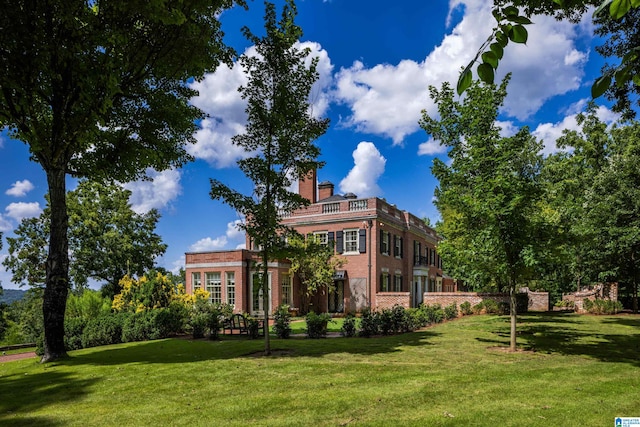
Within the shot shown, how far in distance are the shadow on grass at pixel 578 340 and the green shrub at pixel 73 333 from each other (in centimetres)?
1423

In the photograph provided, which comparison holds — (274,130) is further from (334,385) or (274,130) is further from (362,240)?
(362,240)

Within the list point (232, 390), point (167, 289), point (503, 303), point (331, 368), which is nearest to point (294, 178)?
point (331, 368)

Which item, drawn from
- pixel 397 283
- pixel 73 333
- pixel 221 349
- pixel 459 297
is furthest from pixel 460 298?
pixel 73 333

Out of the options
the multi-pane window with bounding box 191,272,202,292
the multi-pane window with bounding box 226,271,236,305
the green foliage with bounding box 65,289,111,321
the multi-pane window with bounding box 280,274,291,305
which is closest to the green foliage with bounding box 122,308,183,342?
the green foliage with bounding box 65,289,111,321

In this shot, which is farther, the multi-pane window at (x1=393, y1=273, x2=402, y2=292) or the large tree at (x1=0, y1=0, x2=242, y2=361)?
the multi-pane window at (x1=393, y1=273, x2=402, y2=292)

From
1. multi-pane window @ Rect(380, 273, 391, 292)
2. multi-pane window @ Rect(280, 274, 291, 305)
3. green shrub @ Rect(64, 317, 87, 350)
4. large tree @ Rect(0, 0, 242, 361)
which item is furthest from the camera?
multi-pane window @ Rect(380, 273, 391, 292)

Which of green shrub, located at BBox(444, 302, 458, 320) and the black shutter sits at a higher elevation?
the black shutter

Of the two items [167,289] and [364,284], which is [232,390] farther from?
[364,284]

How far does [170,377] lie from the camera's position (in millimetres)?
8555

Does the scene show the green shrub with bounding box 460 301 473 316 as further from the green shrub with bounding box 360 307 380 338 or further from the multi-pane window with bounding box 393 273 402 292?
the green shrub with bounding box 360 307 380 338

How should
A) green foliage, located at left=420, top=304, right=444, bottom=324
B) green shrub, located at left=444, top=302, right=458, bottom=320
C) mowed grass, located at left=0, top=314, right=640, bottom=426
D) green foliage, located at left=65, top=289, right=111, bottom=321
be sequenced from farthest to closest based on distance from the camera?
green shrub, located at left=444, top=302, right=458, bottom=320 → green foliage, located at left=420, top=304, right=444, bottom=324 → green foliage, located at left=65, top=289, right=111, bottom=321 → mowed grass, located at left=0, top=314, right=640, bottom=426

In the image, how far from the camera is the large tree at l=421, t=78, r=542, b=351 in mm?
10938

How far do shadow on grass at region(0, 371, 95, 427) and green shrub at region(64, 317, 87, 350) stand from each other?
4.72 meters

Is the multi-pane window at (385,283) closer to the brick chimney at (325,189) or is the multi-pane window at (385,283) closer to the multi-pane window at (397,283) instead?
the multi-pane window at (397,283)
